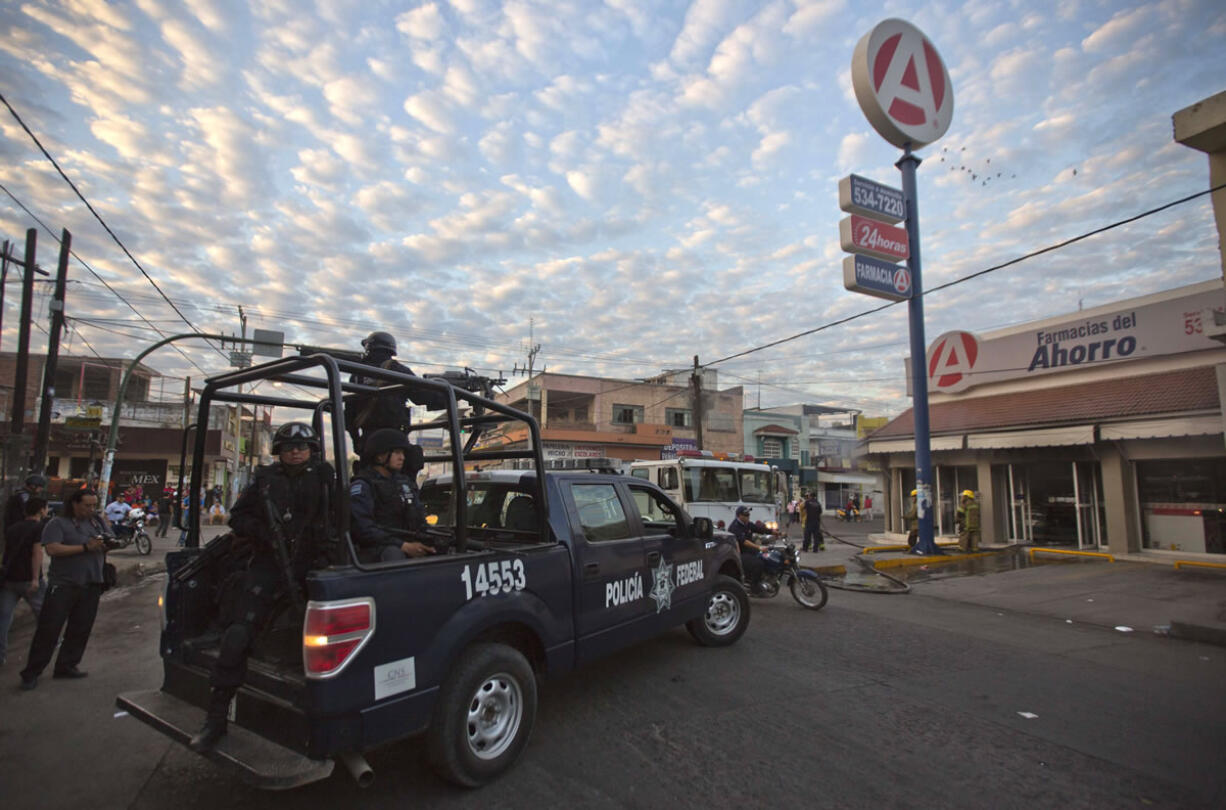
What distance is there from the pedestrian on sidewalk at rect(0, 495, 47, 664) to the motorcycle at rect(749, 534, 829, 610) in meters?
8.01

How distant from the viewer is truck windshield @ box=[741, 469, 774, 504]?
1598cm

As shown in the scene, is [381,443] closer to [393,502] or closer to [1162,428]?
[393,502]

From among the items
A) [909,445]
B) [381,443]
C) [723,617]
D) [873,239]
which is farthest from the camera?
[909,445]

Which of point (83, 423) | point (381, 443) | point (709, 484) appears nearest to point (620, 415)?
point (709, 484)

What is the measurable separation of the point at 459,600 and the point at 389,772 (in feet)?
3.83

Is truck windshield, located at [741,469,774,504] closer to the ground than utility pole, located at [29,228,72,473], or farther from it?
closer to the ground

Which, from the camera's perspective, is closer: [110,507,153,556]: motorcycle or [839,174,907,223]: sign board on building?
[839,174,907,223]: sign board on building

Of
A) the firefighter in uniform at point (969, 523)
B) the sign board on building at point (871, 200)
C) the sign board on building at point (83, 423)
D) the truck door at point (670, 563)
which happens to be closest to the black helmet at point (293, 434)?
the truck door at point (670, 563)

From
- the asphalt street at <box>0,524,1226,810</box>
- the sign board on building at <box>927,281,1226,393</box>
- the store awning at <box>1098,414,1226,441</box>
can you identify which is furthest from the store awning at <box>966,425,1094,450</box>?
the asphalt street at <box>0,524,1226,810</box>

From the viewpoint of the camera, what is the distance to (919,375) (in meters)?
14.8

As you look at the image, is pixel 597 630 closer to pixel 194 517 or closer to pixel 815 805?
pixel 815 805

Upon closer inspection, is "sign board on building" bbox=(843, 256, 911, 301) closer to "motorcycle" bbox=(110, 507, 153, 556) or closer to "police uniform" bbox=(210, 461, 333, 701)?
"police uniform" bbox=(210, 461, 333, 701)

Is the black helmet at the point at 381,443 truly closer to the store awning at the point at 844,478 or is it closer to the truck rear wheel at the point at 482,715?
the truck rear wheel at the point at 482,715

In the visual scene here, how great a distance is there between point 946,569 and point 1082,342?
24.6ft
